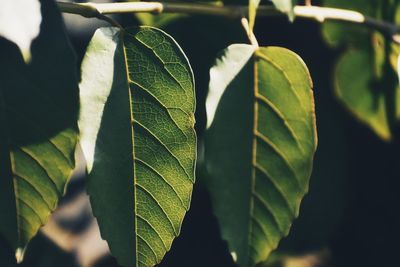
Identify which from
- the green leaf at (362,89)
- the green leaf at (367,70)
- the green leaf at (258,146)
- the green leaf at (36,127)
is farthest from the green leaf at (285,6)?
the green leaf at (362,89)

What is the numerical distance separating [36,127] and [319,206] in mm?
1009

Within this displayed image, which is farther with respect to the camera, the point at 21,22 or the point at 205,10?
the point at 205,10

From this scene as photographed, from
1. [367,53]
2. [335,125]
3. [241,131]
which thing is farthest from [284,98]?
[335,125]

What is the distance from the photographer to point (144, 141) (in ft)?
2.59

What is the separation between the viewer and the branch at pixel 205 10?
78cm

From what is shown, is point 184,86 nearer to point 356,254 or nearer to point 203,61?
point 203,61

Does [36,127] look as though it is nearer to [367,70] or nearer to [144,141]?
[144,141]

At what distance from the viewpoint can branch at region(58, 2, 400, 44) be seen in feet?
2.56

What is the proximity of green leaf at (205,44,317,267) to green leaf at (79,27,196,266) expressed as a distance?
7cm

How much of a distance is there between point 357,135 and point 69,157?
44.4 inches

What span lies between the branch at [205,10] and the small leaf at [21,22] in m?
0.09

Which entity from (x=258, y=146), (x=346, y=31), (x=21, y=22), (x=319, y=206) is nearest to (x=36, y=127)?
(x=21, y=22)

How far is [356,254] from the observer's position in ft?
5.86

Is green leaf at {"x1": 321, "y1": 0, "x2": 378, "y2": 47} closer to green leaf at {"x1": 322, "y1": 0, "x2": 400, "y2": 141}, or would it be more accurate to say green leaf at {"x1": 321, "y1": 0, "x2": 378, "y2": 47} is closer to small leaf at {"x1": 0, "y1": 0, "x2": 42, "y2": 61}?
green leaf at {"x1": 322, "y1": 0, "x2": 400, "y2": 141}
